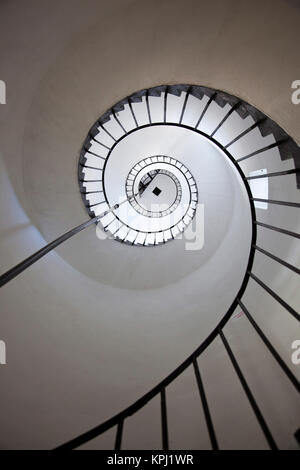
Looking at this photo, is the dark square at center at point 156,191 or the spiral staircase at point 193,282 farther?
the dark square at center at point 156,191

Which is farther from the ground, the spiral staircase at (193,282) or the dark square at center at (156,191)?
the dark square at center at (156,191)

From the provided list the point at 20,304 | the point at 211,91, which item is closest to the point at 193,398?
the point at 20,304

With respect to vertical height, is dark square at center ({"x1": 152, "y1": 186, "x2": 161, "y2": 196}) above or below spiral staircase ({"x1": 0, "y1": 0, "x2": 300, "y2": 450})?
above

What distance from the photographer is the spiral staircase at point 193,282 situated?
11.7ft

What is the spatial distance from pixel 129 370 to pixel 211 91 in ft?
15.8

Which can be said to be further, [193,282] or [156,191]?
[156,191]

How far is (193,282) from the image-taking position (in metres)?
5.62

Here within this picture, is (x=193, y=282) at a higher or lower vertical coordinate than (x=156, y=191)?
lower

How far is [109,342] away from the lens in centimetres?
476

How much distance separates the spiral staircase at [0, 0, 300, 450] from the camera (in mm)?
3580

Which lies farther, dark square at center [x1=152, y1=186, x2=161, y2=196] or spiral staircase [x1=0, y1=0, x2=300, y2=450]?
dark square at center [x1=152, y1=186, x2=161, y2=196]
